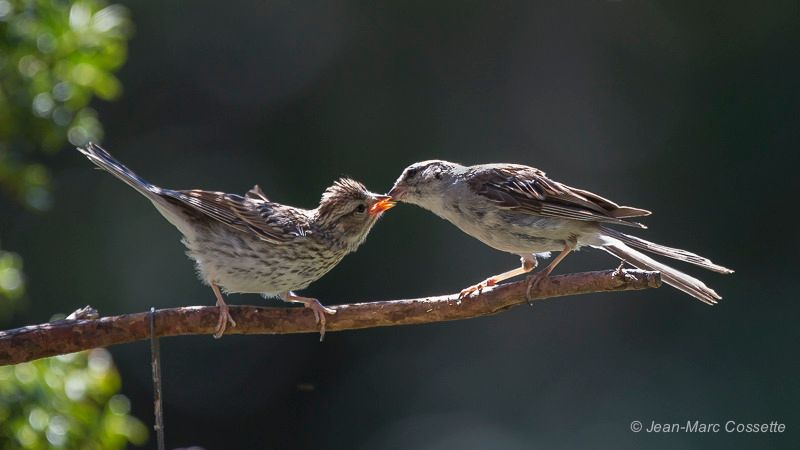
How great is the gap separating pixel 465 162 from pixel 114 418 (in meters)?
5.59

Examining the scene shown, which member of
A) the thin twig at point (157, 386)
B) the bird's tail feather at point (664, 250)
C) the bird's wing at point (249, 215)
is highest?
the bird's tail feather at point (664, 250)

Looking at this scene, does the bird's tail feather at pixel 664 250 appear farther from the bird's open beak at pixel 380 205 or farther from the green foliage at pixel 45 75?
the green foliage at pixel 45 75

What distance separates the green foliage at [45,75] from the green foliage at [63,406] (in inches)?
33.4

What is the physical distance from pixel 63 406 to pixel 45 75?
1556mm

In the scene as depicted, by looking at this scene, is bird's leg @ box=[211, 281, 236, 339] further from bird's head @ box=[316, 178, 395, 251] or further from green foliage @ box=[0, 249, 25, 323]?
bird's head @ box=[316, 178, 395, 251]

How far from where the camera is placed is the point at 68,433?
4734 millimetres

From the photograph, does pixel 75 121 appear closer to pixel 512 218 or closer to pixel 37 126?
pixel 37 126

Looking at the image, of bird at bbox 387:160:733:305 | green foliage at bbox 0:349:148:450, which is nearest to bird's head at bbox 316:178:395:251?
bird at bbox 387:160:733:305

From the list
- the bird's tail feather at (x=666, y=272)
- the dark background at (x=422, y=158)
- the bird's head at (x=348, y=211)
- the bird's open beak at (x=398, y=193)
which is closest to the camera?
the bird's tail feather at (x=666, y=272)

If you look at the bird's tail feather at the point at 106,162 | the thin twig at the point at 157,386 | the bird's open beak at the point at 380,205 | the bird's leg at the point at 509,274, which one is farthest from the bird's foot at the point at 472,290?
the bird's tail feather at the point at 106,162

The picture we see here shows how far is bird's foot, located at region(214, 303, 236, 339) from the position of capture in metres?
4.61

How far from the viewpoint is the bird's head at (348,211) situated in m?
5.65

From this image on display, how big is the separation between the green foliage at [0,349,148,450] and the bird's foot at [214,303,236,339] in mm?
674

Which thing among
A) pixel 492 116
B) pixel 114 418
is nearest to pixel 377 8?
pixel 492 116
